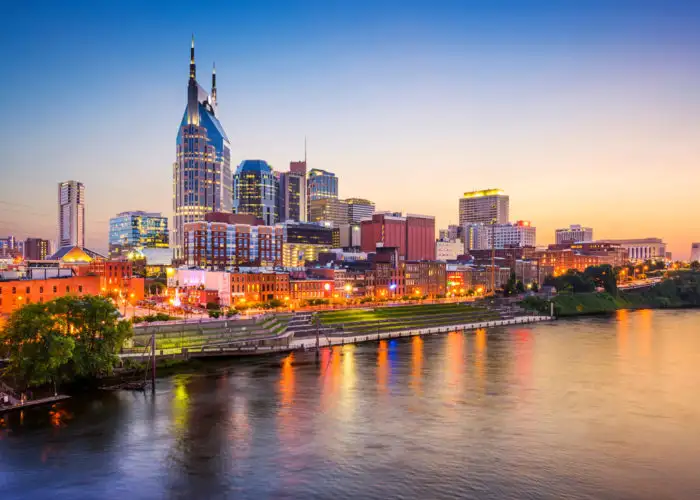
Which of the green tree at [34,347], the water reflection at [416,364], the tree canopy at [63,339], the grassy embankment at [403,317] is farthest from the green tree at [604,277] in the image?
the green tree at [34,347]

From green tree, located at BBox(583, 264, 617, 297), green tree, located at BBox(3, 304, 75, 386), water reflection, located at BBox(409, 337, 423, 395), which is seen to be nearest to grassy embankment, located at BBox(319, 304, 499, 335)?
water reflection, located at BBox(409, 337, 423, 395)

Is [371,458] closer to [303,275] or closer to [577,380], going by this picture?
[577,380]

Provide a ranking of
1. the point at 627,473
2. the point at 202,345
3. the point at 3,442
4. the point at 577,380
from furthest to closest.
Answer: the point at 202,345, the point at 577,380, the point at 3,442, the point at 627,473

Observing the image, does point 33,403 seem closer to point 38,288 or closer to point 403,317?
point 38,288

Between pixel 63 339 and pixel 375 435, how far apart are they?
3064 cm

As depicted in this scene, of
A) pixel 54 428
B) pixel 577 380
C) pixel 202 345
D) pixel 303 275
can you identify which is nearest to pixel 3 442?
pixel 54 428

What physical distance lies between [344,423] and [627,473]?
855 inches

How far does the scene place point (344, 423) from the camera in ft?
152

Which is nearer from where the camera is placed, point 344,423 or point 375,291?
point 344,423

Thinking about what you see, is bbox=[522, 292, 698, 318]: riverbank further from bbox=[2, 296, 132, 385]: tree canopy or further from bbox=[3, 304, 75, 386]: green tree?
bbox=[3, 304, 75, 386]: green tree

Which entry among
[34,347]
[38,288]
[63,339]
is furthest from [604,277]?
[34,347]

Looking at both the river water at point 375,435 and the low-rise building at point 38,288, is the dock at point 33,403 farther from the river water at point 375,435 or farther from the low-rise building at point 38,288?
the low-rise building at point 38,288

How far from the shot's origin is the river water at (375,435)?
34031 mm

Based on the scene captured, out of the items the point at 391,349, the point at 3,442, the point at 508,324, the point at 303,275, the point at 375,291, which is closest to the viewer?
the point at 3,442
